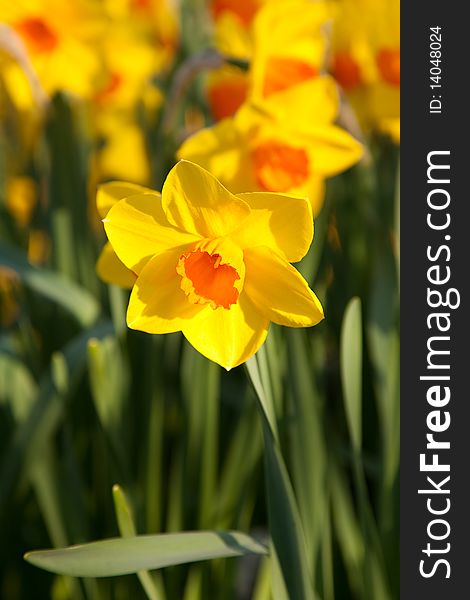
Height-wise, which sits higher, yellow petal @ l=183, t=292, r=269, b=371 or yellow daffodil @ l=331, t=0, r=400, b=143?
yellow daffodil @ l=331, t=0, r=400, b=143

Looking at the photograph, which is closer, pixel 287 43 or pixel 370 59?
pixel 287 43

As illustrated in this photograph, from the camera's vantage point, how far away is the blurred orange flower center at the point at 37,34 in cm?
164

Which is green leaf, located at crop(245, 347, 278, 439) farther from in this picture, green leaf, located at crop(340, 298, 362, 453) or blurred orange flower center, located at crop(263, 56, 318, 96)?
blurred orange flower center, located at crop(263, 56, 318, 96)

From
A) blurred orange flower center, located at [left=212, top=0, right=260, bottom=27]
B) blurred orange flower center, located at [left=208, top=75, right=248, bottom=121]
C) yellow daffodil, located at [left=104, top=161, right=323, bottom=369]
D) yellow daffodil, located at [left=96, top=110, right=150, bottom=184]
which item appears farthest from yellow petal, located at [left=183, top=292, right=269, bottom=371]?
yellow daffodil, located at [left=96, top=110, right=150, bottom=184]

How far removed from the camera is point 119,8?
1814 mm

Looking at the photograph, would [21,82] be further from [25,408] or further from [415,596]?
[415,596]

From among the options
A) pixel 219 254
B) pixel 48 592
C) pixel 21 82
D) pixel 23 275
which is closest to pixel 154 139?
pixel 21 82

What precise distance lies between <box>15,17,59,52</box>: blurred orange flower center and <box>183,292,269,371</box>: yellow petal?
1.12m

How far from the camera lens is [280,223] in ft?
2.20

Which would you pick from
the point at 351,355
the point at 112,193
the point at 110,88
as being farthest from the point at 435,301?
the point at 110,88

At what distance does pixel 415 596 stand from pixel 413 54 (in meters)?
0.59

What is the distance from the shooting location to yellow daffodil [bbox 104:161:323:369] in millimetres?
669

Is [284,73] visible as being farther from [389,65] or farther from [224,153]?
[389,65]

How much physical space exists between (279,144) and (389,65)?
0.47 m
